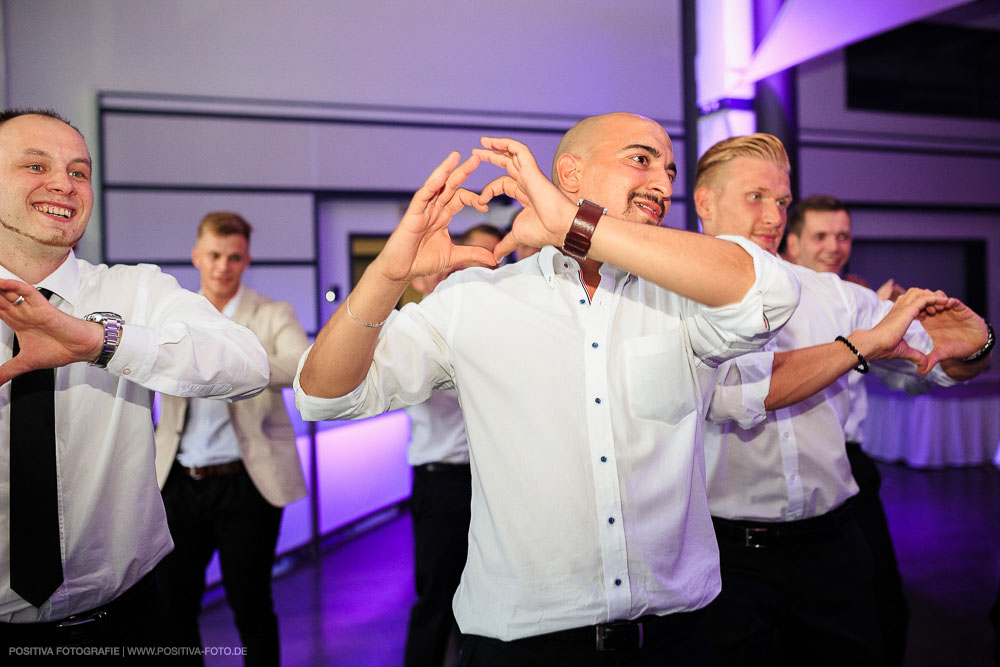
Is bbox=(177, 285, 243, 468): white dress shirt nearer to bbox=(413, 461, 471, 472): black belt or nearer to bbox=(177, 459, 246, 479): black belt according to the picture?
bbox=(177, 459, 246, 479): black belt

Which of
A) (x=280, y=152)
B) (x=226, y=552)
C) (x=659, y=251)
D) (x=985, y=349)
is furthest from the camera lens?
(x=280, y=152)

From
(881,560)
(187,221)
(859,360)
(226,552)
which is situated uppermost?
(187,221)

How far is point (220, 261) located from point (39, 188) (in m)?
1.41

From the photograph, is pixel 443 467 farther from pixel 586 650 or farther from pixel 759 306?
pixel 759 306

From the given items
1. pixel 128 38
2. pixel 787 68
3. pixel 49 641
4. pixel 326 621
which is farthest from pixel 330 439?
pixel 787 68

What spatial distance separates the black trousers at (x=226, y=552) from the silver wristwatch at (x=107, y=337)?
1.37 meters

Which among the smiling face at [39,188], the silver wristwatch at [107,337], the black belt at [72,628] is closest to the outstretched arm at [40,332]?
the silver wristwatch at [107,337]

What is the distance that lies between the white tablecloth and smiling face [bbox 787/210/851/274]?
4.19m

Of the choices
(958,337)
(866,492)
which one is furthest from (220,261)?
(866,492)

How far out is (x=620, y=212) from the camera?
1.53 metres

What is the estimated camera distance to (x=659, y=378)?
142 cm

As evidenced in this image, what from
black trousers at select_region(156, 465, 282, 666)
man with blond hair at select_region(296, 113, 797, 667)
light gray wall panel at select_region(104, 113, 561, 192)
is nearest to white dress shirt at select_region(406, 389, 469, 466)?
black trousers at select_region(156, 465, 282, 666)

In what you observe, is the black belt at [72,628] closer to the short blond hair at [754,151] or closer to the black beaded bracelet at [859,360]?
the black beaded bracelet at [859,360]

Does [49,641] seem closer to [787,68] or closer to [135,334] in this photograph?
[135,334]
